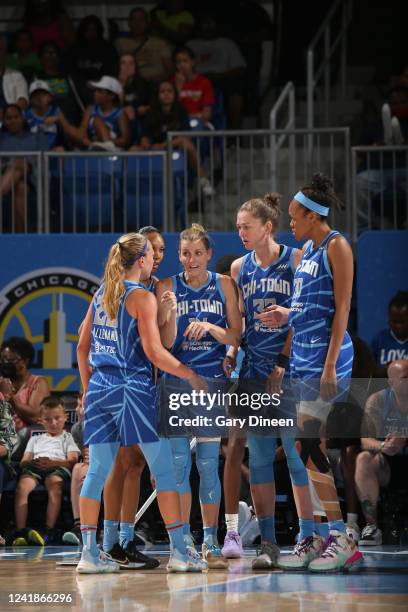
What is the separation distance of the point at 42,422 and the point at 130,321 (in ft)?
10.2

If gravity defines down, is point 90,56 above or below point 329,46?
below

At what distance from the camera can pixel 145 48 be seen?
13.3m

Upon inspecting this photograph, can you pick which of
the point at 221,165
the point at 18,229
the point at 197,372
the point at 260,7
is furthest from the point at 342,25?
the point at 197,372

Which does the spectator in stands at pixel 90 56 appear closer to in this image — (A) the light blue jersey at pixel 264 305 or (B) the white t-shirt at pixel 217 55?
(B) the white t-shirt at pixel 217 55

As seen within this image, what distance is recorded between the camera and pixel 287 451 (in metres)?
6.58

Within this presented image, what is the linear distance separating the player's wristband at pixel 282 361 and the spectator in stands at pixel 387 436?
1.93 metres

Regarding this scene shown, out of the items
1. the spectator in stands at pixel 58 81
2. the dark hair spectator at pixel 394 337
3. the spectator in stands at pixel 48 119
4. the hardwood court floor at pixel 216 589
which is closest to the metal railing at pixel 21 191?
the spectator in stands at pixel 48 119

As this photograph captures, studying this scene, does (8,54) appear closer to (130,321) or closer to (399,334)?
(399,334)

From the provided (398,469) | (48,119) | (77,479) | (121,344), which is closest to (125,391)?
(121,344)

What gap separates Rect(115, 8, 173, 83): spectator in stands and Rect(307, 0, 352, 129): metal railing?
1571 mm

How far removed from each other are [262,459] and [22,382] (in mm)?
3505

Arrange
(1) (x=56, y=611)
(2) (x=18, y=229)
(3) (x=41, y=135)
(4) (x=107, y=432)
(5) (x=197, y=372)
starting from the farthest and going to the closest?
1. (3) (x=41, y=135)
2. (2) (x=18, y=229)
3. (5) (x=197, y=372)
4. (4) (x=107, y=432)
5. (1) (x=56, y=611)

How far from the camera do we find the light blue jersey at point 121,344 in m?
6.27

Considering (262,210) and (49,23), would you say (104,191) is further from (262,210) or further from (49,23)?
(262,210)
